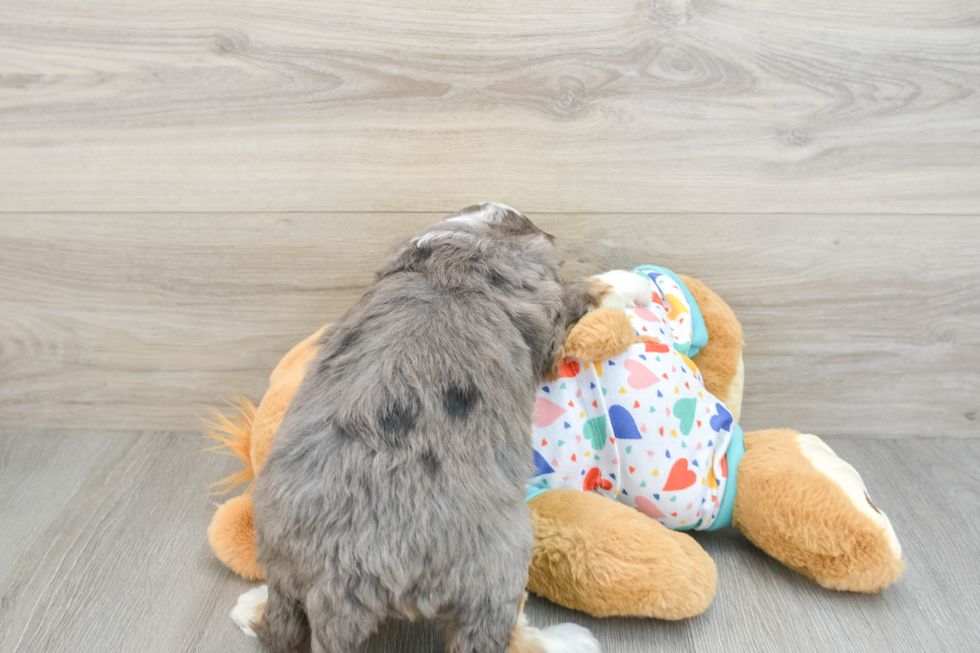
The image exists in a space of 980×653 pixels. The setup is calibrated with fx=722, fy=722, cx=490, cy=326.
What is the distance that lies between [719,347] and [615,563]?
1.82 ft

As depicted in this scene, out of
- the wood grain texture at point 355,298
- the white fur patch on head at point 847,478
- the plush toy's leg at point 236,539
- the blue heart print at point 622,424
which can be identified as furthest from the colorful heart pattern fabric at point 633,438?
the plush toy's leg at point 236,539

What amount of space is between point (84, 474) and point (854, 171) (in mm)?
1792

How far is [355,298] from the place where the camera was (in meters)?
1.62

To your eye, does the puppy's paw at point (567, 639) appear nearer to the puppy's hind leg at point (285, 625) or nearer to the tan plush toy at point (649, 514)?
the tan plush toy at point (649, 514)

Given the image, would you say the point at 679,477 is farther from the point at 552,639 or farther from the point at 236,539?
the point at 236,539

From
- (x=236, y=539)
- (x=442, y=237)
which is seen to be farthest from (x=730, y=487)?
(x=236, y=539)

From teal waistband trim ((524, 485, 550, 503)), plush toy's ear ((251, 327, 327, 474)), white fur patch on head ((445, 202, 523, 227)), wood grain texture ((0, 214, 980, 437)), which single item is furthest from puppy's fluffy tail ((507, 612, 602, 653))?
wood grain texture ((0, 214, 980, 437))

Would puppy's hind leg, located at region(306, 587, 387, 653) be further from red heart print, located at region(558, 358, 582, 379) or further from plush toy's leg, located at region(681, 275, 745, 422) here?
plush toy's leg, located at region(681, 275, 745, 422)

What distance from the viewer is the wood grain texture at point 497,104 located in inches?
56.9

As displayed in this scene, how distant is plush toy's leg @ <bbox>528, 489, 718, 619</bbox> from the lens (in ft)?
3.68

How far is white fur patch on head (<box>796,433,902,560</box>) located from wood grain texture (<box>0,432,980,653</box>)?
Result: 131mm

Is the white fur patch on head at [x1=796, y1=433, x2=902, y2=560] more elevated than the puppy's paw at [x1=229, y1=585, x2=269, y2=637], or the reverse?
the white fur patch on head at [x1=796, y1=433, x2=902, y2=560]

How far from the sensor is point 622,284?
1349 millimetres

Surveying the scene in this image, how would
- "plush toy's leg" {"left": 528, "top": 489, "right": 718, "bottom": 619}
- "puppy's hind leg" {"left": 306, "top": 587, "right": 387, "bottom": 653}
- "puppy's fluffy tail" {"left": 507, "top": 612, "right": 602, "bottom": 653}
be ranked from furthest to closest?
1. "plush toy's leg" {"left": 528, "top": 489, "right": 718, "bottom": 619}
2. "puppy's fluffy tail" {"left": 507, "top": 612, "right": 602, "bottom": 653}
3. "puppy's hind leg" {"left": 306, "top": 587, "right": 387, "bottom": 653}
